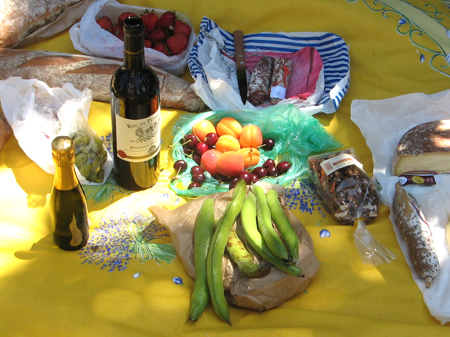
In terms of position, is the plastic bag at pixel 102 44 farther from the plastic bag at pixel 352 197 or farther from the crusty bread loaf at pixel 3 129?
the plastic bag at pixel 352 197

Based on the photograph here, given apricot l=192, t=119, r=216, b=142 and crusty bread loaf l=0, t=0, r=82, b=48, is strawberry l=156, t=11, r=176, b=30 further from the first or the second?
apricot l=192, t=119, r=216, b=142

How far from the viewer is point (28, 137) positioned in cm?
135

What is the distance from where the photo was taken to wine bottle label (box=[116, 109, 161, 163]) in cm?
119

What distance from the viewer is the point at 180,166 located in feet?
4.84

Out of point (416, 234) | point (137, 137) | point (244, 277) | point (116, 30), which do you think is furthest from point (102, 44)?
point (416, 234)

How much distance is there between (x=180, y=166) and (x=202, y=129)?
0.17 meters

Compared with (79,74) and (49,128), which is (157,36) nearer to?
(79,74)

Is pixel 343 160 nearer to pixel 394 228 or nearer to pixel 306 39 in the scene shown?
Answer: pixel 394 228

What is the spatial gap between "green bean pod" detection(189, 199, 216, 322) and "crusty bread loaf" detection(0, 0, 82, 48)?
1.26 metres

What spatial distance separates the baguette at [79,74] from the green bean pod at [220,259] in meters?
0.68

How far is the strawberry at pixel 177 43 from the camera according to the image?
6.17ft

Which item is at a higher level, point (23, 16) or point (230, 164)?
point (23, 16)

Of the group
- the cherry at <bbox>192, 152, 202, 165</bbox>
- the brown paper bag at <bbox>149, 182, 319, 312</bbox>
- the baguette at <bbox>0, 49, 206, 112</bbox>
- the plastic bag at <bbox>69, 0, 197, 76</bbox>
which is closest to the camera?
the brown paper bag at <bbox>149, 182, 319, 312</bbox>

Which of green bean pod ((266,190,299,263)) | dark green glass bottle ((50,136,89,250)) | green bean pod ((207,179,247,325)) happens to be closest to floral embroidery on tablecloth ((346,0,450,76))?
green bean pod ((266,190,299,263))
